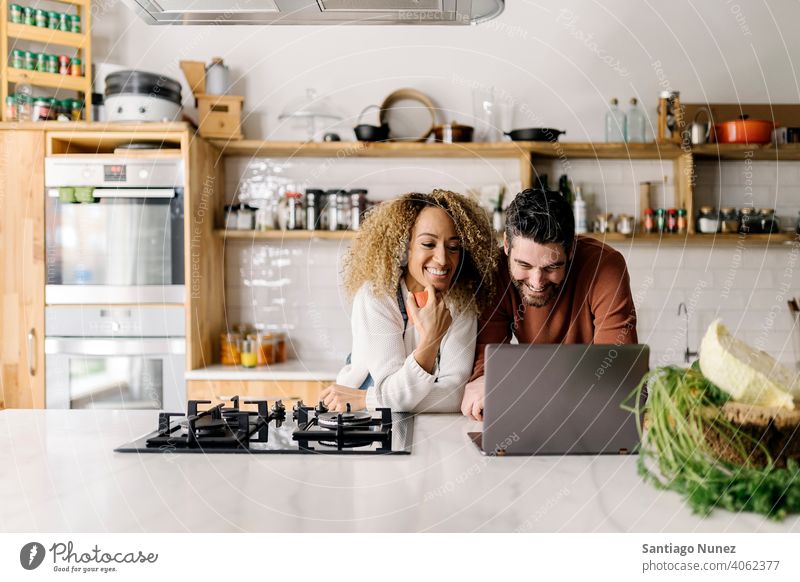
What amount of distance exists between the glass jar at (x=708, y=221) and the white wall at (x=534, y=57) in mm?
638

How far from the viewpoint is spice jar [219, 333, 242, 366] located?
11.2ft

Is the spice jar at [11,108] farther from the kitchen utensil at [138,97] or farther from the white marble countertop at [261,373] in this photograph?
the white marble countertop at [261,373]

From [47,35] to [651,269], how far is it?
3282mm

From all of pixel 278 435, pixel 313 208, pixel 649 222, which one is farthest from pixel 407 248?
pixel 649 222

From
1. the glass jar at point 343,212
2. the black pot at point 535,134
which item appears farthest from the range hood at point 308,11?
the glass jar at point 343,212

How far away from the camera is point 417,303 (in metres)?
2.14

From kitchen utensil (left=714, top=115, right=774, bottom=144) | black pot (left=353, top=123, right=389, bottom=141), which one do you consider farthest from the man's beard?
kitchen utensil (left=714, top=115, right=774, bottom=144)

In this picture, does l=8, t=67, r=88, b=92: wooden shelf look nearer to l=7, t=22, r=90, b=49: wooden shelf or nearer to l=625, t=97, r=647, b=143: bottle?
l=7, t=22, r=90, b=49: wooden shelf

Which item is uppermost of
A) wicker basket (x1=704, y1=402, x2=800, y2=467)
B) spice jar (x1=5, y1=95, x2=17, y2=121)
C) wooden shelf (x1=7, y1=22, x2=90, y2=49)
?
wooden shelf (x1=7, y1=22, x2=90, y2=49)

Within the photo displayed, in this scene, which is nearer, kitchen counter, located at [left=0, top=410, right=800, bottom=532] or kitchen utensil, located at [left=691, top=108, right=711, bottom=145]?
kitchen counter, located at [left=0, top=410, right=800, bottom=532]

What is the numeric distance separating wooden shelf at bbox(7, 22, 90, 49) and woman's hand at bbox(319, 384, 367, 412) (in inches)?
103

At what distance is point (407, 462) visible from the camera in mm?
1285

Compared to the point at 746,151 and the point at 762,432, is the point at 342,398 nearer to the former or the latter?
the point at 762,432

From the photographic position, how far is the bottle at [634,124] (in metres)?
3.47
